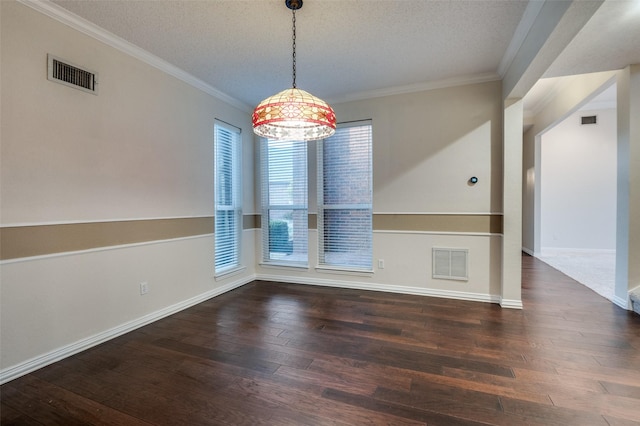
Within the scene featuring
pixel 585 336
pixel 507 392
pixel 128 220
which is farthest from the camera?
pixel 128 220

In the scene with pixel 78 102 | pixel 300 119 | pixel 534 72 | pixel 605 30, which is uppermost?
pixel 605 30

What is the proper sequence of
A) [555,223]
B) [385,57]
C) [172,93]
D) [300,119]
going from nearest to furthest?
[300,119] < [385,57] < [172,93] < [555,223]

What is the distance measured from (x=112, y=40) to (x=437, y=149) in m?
3.62

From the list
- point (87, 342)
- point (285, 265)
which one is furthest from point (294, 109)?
point (285, 265)

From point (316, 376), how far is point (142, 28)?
3.16m

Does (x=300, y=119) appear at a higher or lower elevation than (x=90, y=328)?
higher

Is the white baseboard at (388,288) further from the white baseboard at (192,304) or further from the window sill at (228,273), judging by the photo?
the window sill at (228,273)

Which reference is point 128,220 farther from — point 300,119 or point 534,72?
point 534,72

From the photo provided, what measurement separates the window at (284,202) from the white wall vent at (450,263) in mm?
1867

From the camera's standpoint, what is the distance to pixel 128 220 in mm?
2766

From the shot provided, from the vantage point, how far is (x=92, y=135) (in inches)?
97.7

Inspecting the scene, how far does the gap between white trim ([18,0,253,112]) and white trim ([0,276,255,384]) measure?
101 inches

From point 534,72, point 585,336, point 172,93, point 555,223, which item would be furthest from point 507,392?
point 555,223

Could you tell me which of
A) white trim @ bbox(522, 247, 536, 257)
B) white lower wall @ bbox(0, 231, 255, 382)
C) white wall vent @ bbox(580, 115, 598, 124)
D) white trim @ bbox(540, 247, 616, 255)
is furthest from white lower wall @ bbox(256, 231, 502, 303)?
white wall vent @ bbox(580, 115, 598, 124)
